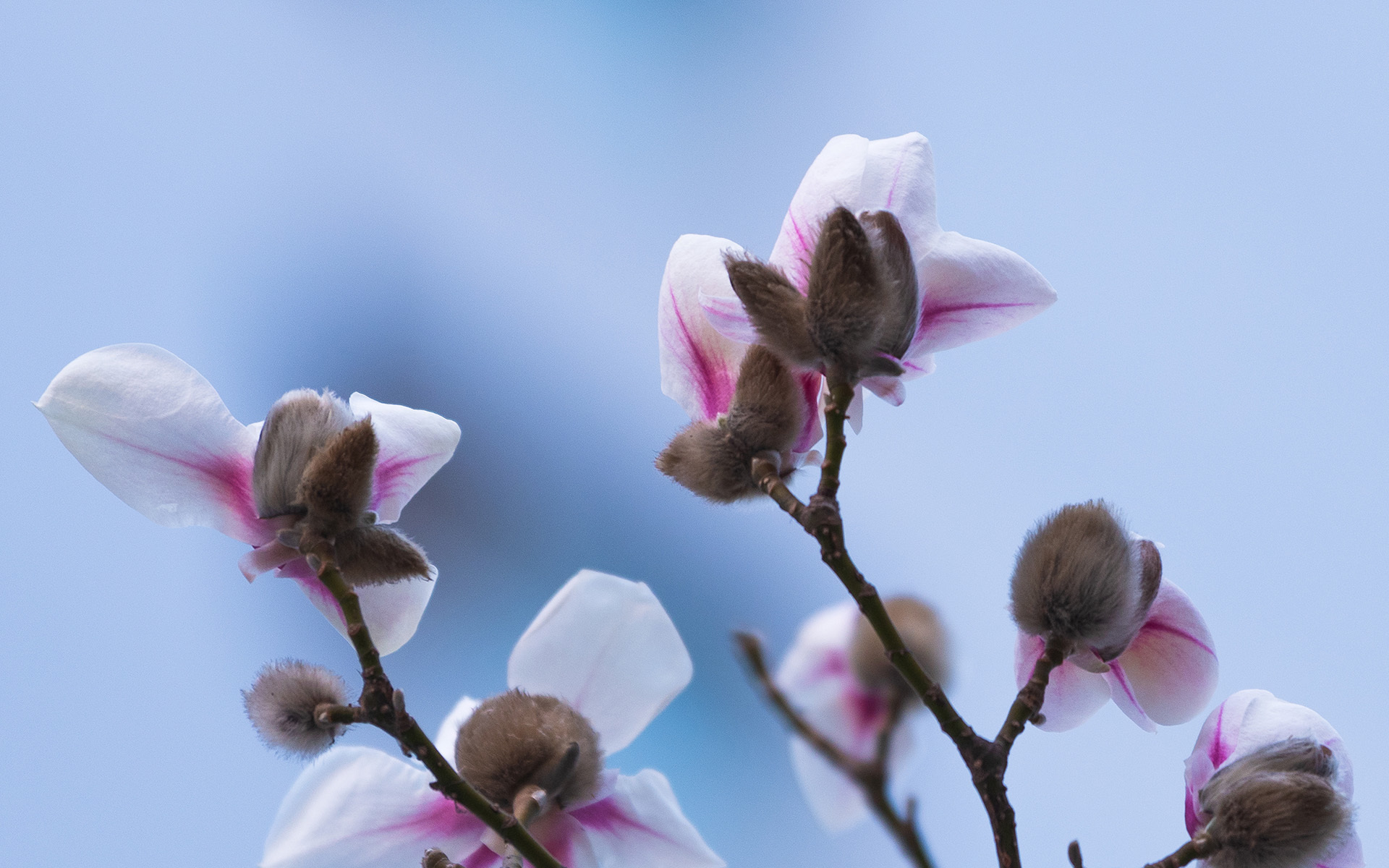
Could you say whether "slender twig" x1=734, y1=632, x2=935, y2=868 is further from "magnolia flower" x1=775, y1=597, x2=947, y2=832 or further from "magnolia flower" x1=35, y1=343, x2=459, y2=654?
"magnolia flower" x1=35, y1=343, x2=459, y2=654

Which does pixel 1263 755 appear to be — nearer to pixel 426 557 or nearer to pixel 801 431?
pixel 801 431

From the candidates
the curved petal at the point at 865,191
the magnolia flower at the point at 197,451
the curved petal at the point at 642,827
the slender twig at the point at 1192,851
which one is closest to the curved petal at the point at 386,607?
the magnolia flower at the point at 197,451

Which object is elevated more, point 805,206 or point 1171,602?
point 805,206

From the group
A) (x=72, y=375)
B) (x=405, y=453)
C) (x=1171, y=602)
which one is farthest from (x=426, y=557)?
(x=1171, y=602)

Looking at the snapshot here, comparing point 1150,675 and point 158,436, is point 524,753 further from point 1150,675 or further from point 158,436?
point 1150,675

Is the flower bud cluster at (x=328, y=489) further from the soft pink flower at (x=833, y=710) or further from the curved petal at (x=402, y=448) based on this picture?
the soft pink flower at (x=833, y=710)

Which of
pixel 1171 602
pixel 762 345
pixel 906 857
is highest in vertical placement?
pixel 762 345

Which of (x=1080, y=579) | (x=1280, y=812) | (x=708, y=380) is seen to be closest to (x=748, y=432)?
(x=708, y=380)
